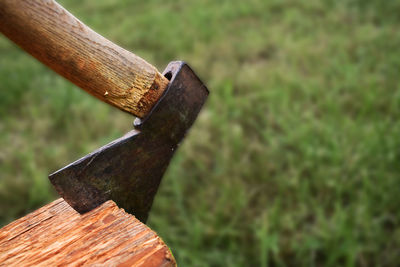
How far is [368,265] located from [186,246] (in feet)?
3.13

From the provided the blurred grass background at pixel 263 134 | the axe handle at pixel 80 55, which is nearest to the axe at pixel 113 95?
the axe handle at pixel 80 55

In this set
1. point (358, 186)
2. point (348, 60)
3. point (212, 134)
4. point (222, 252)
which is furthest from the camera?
point (348, 60)

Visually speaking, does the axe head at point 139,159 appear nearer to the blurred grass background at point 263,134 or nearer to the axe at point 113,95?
the axe at point 113,95

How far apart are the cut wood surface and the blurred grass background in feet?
3.13

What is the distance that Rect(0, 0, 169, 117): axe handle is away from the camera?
2.62ft

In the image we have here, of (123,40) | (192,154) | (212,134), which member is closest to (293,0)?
(123,40)

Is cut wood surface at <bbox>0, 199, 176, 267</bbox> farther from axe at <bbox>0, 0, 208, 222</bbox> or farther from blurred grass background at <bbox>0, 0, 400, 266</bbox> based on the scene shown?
blurred grass background at <bbox>0, 0, 400, 266</bbox>

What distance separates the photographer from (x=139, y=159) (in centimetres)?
102

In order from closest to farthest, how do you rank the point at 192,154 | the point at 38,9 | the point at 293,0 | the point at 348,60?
the point at 38,9 → the point at 192,154 → the point at 348,60 → the point at 293,0

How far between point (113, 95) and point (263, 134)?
162cm

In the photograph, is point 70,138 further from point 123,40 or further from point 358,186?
point 358,186

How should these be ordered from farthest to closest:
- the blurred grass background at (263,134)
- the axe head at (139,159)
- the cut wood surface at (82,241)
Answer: the blurred grass background at (263,134) → the axe head at (139,159) → the cut wood surface at (82,241)

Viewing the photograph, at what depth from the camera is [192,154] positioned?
235 centimetres

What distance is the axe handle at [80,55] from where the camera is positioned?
800 millimetres
